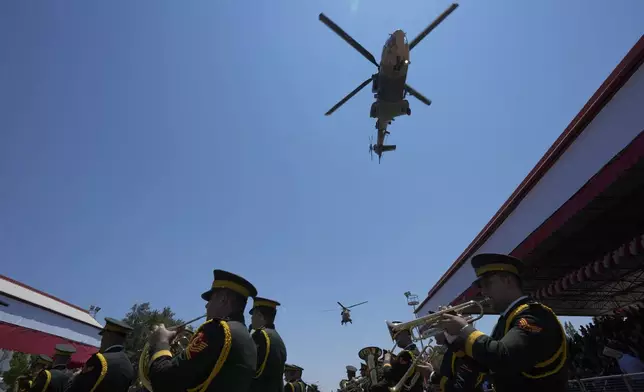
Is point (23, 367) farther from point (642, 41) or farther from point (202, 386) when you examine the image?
point (642, 41)

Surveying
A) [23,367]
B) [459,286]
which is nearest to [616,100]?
[459,286]

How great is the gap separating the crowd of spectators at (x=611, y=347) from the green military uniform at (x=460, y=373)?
231 inches

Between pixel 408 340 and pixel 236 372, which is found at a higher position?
pixel 408 340

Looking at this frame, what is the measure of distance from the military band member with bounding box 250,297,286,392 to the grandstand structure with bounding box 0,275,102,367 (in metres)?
18.7

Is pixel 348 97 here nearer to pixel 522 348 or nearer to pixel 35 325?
pixel 522 348

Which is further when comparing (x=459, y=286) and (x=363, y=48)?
(x=363, y=48)

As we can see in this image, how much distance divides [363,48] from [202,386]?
67.6ft

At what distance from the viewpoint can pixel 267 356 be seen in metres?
4.52

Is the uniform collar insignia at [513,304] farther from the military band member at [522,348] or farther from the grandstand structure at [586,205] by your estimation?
the grandstand structure at [586,205]

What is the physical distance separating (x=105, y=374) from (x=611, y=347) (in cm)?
1035

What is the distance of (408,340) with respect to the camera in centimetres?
620

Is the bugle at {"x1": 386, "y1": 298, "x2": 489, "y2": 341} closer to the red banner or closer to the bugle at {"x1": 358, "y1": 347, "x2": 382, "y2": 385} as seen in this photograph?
the bugle at {"x1": 358, "y1": 347, "x2": 382, "y2": 385}

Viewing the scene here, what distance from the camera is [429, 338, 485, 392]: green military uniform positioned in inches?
143

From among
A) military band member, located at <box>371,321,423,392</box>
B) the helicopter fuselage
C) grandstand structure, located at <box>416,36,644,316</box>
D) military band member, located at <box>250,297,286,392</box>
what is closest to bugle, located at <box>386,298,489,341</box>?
military band member, located at <box>371,321,423,392</box>
